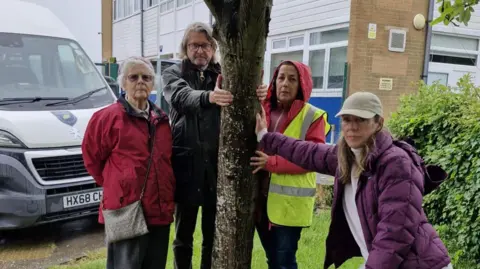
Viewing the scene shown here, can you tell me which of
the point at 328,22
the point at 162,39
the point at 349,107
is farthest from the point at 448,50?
the point at 162,39

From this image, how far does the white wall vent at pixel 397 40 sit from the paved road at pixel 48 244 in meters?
8.08

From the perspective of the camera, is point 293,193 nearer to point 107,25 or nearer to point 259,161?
point 259,161

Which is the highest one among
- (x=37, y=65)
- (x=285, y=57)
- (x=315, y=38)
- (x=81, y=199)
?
(x=315, y=38)

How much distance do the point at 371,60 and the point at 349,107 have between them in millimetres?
8471

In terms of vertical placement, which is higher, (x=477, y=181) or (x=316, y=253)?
(x=477, y=181)

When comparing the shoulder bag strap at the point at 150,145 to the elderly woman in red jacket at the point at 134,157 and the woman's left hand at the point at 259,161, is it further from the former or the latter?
the woman's left hand at the point at 259,161

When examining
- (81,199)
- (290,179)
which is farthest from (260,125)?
(81,199)

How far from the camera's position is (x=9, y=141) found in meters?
4.23

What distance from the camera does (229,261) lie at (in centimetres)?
245

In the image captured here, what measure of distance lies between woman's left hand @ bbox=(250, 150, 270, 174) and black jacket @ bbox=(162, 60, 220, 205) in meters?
0.44

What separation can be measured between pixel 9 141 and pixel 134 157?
93.6 inches

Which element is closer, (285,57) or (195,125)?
(195,125)

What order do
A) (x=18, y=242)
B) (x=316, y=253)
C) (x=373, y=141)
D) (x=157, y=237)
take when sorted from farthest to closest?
(x=18, y=242), (x=316, y=253), (x=157, y=237), (x=373, y=141)

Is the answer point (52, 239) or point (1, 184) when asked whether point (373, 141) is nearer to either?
point (1, 184)
